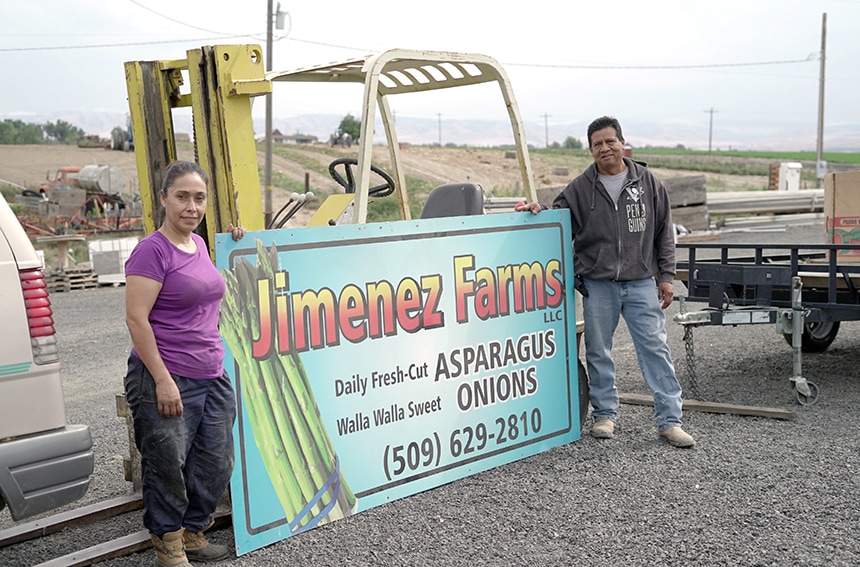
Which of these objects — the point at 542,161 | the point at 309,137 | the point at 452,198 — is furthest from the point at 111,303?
the point at 309,137

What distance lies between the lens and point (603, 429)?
231 inches

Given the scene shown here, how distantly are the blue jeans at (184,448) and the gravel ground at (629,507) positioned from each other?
0.39 m

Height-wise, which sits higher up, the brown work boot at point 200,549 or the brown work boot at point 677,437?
the brown work boot at point 200,549

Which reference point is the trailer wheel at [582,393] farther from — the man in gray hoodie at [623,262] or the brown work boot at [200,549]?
the brown work boot at [200,549]

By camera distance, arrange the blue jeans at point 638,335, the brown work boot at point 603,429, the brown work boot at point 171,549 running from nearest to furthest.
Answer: the brown work boot at point 171,549 < the blue jeans at point 638,335 < the brown work boot at point 603,429

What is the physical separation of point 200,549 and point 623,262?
3.13 meters

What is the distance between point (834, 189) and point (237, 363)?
5.70 meters

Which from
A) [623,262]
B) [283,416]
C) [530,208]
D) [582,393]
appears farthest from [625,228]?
[283,416]

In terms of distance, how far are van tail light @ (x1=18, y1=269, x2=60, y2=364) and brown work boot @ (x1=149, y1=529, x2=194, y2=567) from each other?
0.90m

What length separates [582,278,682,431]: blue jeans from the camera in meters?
5.73

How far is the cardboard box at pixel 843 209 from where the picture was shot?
7438mm

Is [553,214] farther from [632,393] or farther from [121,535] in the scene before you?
[121,535]

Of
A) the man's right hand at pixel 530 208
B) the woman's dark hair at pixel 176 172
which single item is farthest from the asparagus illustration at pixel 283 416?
the man's right hand at pixel 530 208

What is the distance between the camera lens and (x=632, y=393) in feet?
23.6
